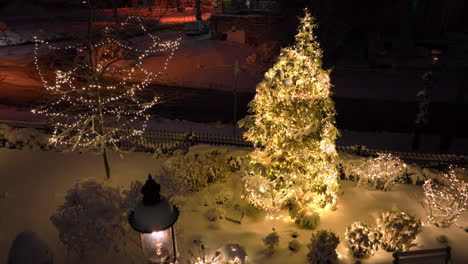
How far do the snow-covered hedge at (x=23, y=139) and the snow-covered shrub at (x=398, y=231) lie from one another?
438 inches

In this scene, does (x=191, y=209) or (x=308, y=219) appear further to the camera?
(x=191, y=209)

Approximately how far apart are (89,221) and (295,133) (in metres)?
4.83

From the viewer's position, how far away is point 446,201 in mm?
9328

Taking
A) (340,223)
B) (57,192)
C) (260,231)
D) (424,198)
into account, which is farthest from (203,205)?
(424,198)

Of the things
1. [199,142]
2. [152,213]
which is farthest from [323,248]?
[199,142]

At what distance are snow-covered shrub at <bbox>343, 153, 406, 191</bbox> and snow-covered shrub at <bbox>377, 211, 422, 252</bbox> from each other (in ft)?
6.76

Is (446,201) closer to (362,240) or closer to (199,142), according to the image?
(362,240)

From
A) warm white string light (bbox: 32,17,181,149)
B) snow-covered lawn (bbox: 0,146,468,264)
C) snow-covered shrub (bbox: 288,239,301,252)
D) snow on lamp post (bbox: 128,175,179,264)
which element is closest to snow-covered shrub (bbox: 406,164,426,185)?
snow-covered lawn (bbox: 0,146,468,264)

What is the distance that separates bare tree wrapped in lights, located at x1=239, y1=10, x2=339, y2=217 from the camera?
25.0ft

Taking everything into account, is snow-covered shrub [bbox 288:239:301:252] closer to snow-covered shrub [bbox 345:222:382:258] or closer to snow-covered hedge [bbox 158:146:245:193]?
snow-covered shrub [bbox 345:222:382:258]

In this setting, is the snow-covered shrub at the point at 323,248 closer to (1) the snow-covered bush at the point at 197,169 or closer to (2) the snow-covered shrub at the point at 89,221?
(1) the snow-covered bush at the point at 197,169

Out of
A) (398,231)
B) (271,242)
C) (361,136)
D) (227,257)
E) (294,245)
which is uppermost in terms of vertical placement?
(361,136)

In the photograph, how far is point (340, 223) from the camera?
28.9 feet

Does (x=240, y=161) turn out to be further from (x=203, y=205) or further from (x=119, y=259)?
(x=119, y=259)
